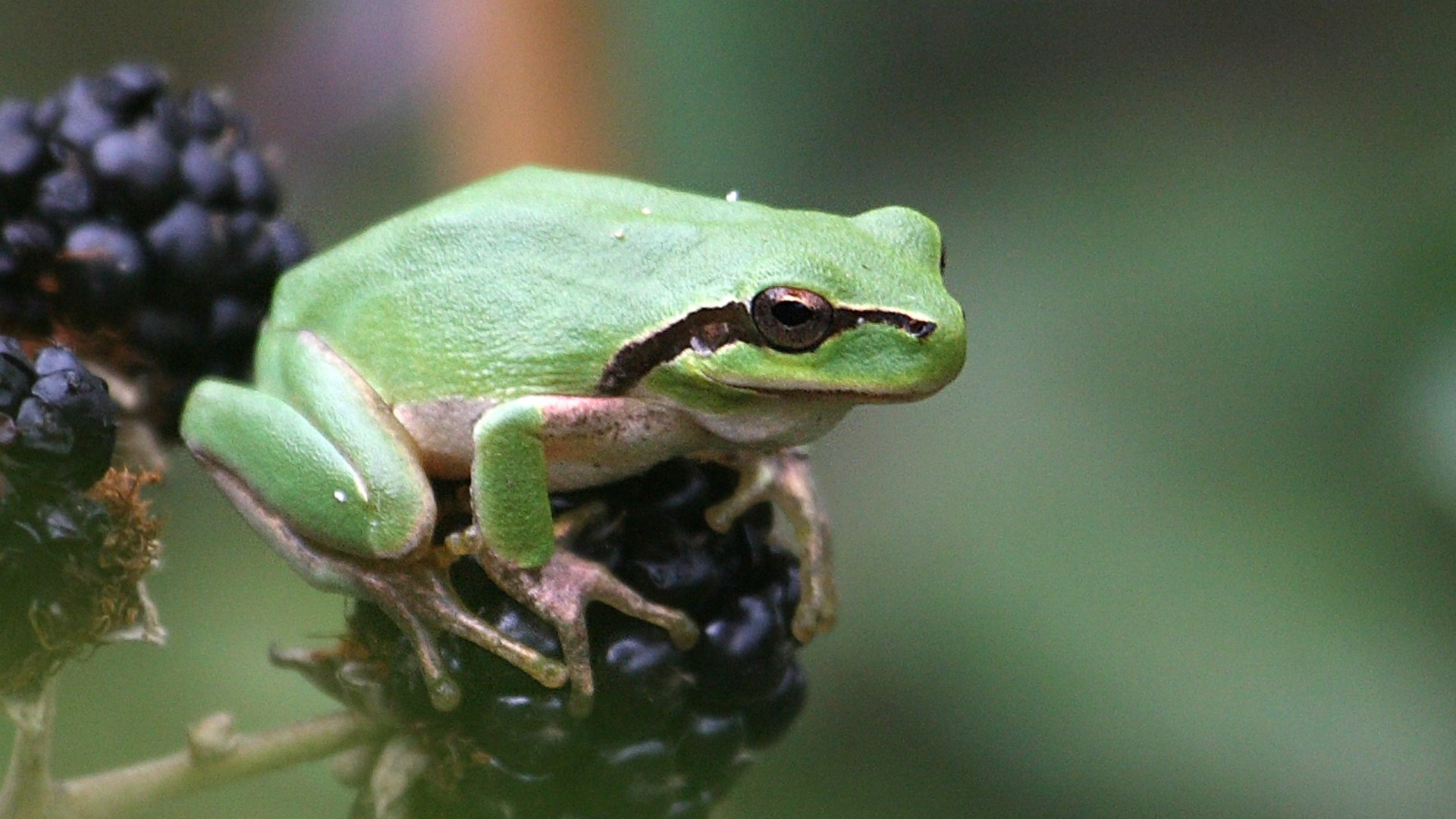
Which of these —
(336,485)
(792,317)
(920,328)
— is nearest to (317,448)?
(336,485)

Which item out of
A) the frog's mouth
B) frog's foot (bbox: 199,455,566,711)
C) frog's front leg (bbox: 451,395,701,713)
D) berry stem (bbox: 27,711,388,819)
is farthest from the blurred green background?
the frog's mouth

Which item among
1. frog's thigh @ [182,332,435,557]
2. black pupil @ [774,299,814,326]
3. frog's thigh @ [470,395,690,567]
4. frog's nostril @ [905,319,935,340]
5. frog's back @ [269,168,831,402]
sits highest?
frog's nostril @ [905,319,935,340]

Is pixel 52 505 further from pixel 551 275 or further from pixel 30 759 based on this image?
pixel 551 275

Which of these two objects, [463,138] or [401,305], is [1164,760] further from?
[463,138]

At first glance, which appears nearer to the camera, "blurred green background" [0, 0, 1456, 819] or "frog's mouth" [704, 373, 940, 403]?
"frog's mouth" [704, 373, 940, 403]

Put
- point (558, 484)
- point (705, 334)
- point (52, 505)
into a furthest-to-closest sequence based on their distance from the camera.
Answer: point (558, 484), point (705, 334), point (52, 505)

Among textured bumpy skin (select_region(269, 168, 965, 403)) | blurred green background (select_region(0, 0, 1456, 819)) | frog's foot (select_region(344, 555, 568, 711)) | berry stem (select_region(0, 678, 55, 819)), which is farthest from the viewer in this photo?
blurred green background (select_region(0, 0, 1456, 819))

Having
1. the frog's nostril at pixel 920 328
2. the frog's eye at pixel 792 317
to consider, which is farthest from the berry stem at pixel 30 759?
the frog's nostril at pixel 920 328

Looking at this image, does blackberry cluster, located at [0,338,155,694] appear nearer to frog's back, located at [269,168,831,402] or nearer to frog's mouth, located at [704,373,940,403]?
frog's back, located at [269,168,831,402]

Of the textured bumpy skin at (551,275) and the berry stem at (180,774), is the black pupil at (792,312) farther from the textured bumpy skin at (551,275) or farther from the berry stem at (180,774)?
the berry stem at (180,774)
